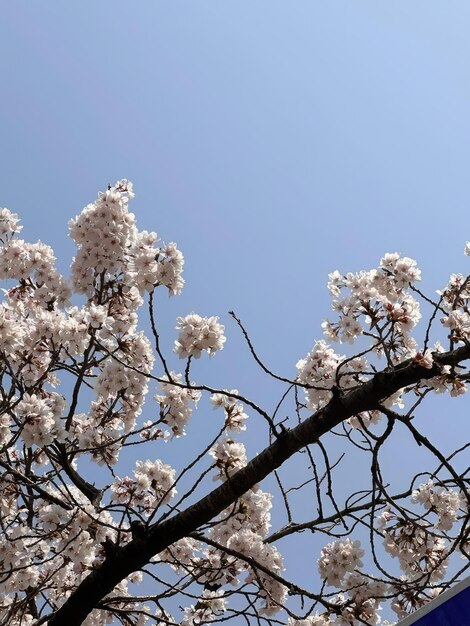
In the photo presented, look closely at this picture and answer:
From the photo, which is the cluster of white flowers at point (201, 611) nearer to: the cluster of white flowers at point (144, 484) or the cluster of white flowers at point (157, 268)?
the cluster of white flowers at point (144, 484)

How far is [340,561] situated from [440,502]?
3.26 feet

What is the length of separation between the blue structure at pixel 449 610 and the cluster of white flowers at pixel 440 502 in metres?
3.28

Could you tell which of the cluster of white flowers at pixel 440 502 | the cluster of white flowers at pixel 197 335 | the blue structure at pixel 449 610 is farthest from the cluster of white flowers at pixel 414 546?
the blue structure at pixel 449 610

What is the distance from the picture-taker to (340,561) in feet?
17.2

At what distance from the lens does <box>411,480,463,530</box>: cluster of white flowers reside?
5.15 metres

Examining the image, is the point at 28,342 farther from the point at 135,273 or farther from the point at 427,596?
the point at 427,596

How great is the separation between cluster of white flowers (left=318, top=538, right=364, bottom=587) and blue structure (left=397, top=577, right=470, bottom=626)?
3372 mm

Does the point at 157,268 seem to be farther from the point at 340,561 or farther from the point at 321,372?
the point at 340,561

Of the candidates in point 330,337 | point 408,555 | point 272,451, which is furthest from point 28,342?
point 408,555

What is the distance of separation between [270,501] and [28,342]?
103 inches

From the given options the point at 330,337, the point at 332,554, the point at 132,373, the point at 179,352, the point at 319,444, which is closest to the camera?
the point at 319,444

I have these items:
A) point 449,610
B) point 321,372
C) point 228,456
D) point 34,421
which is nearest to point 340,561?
point 228,456

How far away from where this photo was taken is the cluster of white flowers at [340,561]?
5234 millimetres

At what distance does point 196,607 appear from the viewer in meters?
5.81
